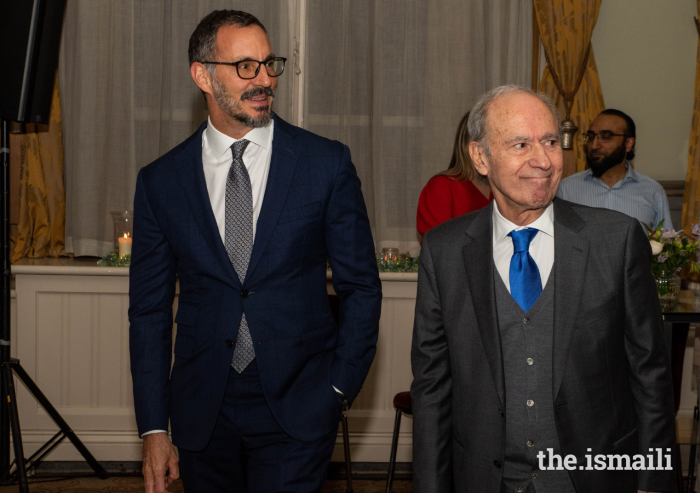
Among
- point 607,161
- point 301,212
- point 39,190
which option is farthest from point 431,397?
point 39,190

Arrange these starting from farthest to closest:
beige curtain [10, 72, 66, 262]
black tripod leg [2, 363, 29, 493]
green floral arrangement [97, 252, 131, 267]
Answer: beige curtain [10, 72, 66, 262] → green floral arrangement [97, 252, 131, 267] → black tripod leg [2, 363, 29, 493]

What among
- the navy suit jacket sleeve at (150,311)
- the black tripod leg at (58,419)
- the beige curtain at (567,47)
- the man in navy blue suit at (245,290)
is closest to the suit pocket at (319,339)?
the man in navy blue suit at (245,290)

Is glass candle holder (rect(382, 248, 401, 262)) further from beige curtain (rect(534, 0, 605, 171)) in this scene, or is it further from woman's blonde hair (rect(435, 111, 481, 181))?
beige curtain (rect(534, 0, 605, 171))

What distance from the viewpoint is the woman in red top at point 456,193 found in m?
3.40

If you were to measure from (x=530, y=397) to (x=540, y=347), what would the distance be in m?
0.12

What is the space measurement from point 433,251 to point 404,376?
87.9 inches

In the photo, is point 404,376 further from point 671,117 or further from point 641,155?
point 671,117

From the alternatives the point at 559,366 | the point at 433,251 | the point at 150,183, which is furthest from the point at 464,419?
the point at 150,183

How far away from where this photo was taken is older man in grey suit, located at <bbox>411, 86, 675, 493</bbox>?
1.59 meters

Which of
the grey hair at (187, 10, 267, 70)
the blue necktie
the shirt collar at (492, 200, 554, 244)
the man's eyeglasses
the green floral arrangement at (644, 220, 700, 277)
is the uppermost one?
the grey hair at (187, 10, 267, 70)

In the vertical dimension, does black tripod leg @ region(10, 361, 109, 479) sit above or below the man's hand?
below

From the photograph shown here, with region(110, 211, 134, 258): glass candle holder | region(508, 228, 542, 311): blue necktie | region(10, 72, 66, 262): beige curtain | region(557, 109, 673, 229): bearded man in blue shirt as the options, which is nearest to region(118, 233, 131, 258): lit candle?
region(110, 211, 134, 258): glass candle holder

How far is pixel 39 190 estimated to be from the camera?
4246 mm

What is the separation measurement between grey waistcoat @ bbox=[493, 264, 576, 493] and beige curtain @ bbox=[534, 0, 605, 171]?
3170 mm
